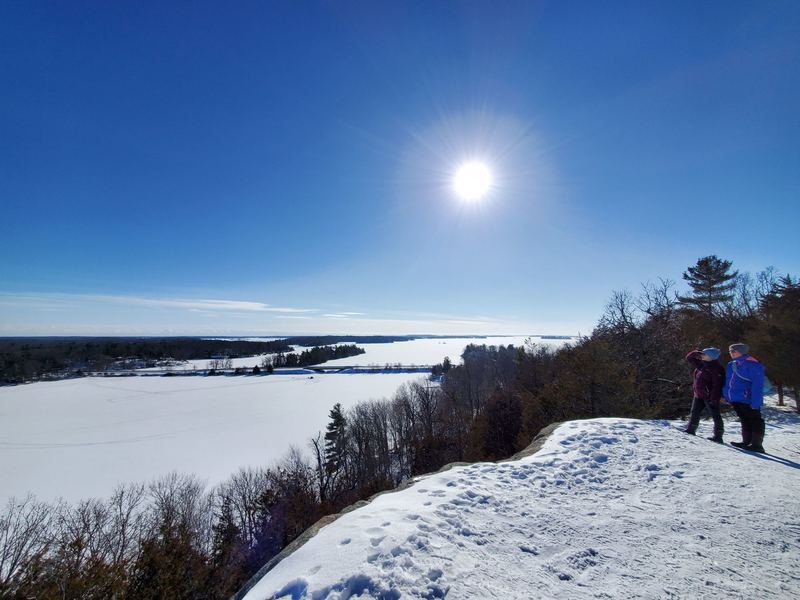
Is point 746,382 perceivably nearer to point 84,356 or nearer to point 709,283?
point 709,283

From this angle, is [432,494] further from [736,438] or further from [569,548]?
[736,438]

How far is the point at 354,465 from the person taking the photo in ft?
110

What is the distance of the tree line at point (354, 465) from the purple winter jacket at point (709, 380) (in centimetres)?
674

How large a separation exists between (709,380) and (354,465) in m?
32.8

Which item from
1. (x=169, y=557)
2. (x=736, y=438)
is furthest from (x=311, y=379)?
(x=736, y=438)

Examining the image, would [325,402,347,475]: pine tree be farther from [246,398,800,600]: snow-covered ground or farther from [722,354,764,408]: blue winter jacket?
[722,354,764,408]: blue winter jacket

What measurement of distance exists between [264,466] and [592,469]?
1429 inches

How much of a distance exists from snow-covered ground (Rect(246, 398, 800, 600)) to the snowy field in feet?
115

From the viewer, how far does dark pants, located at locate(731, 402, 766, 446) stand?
6.18 meters

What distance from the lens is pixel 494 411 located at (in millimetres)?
26953

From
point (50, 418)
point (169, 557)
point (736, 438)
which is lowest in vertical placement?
point (50, 418)

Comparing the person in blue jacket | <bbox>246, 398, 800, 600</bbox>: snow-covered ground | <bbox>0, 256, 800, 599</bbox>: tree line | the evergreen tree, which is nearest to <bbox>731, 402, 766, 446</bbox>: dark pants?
the person in blue jacket

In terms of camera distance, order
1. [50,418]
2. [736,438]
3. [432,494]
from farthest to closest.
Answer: [50,418], [736,438], [432,494]

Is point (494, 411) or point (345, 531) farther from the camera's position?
point (494, 411)
